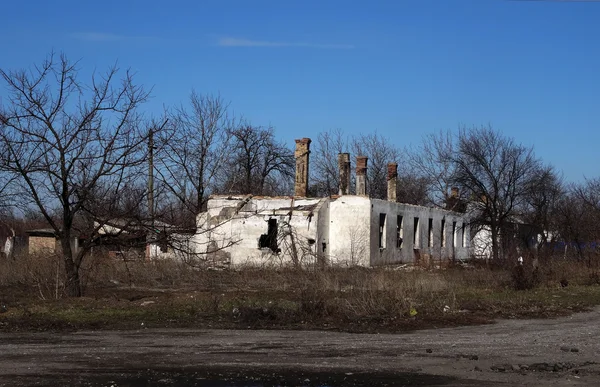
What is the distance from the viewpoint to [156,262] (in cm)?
2831

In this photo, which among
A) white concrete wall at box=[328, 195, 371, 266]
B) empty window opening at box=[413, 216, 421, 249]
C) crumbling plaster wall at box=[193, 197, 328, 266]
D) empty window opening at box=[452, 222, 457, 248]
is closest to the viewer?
crumbling plaster wall at box=[193, 197, 328, 266]

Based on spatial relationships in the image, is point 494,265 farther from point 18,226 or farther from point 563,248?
point 18,226

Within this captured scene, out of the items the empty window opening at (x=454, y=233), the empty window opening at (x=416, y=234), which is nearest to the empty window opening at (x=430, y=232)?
the empty window opening at (x=416, y=234)

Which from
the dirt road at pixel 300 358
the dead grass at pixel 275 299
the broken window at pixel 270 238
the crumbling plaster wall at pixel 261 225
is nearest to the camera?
the dirt road at pixel 300 358

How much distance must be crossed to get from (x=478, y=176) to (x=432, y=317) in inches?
1117

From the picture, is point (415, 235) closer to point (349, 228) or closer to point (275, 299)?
point (349, 228)

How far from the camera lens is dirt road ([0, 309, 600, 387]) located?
9.05 meters

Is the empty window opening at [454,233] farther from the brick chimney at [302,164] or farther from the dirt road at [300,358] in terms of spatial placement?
the dirt road at [300,358]

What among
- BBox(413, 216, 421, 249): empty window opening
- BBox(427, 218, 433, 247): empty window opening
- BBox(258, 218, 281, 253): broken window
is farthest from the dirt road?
BBox(427, 218, 433, 247): empty window opening

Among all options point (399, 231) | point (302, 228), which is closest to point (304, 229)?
point (302, 228)

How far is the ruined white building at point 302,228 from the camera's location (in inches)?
1400

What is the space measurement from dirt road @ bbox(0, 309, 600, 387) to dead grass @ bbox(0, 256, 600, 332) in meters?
1.56

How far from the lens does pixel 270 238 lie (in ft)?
119

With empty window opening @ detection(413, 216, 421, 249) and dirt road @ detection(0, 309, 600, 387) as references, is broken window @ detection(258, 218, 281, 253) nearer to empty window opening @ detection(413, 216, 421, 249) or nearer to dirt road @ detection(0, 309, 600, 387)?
empty window opening @ detection(413, 216, 421, 249)
